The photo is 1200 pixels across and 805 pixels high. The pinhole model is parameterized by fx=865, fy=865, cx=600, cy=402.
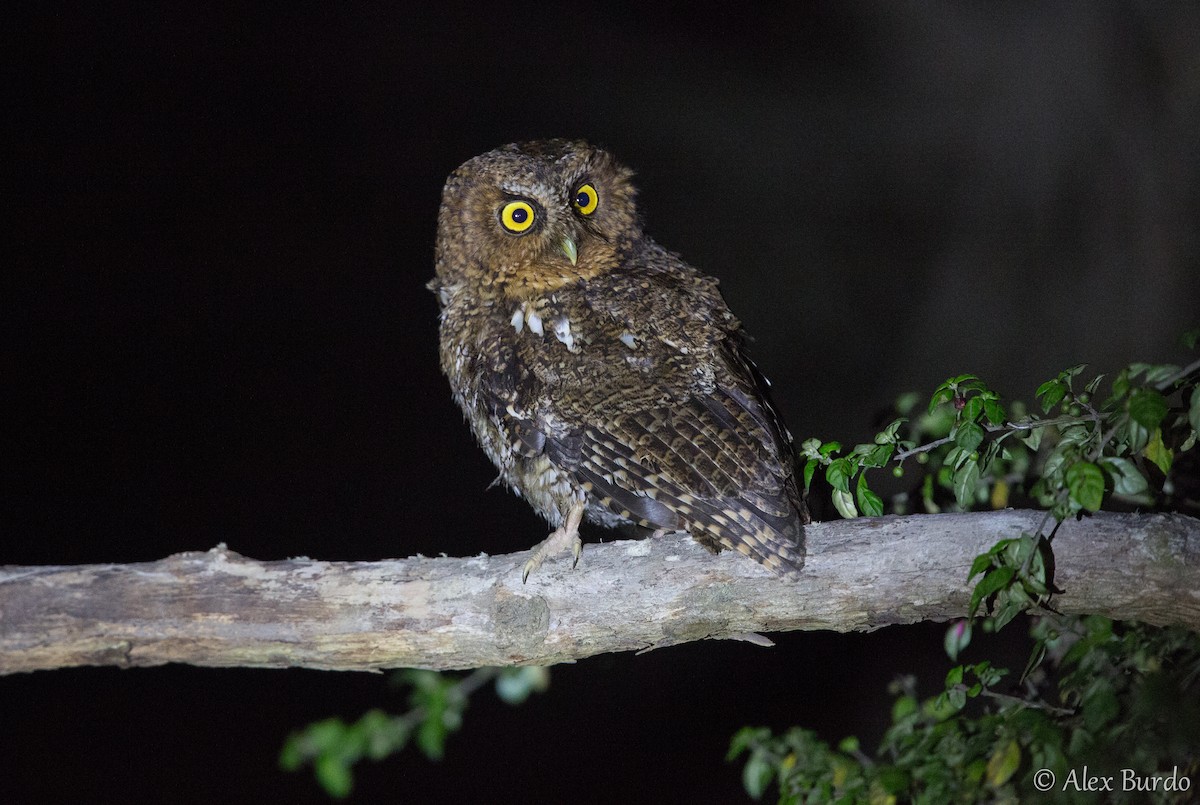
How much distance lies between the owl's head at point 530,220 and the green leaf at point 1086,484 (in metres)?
0.90

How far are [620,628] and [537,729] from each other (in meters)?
1.39

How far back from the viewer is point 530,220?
1548 millimetres

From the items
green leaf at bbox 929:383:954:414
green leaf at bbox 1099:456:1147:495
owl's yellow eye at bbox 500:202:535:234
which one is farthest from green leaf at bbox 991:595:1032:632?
owl's yellow eye at bbox 500:202:535:234

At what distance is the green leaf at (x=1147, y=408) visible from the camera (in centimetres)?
79

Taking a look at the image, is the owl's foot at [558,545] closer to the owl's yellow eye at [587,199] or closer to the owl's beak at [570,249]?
the owl's beak at [570,249]

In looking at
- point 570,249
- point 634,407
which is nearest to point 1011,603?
point 634,407

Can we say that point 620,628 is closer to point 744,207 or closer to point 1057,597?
point 1057,597

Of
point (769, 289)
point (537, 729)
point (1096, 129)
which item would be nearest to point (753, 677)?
point (537, 729)

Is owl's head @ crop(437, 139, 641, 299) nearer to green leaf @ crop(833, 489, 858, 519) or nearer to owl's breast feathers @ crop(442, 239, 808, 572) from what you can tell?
owl's breast feathers @ crop(442, 239, 808, 572)

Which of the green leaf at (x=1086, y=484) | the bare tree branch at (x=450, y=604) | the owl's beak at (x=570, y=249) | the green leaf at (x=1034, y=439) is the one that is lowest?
the bare tree branch at (x=450, y=604)

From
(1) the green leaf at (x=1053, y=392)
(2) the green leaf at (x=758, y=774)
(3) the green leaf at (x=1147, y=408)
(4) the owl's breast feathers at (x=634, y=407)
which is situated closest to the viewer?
(3) the green leaf at (x=1147, y=408)

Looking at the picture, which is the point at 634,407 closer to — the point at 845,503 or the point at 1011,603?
the point at 845,503

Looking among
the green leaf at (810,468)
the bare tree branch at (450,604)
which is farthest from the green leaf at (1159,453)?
the green leaf at (810,468)

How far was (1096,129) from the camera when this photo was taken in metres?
2.45
